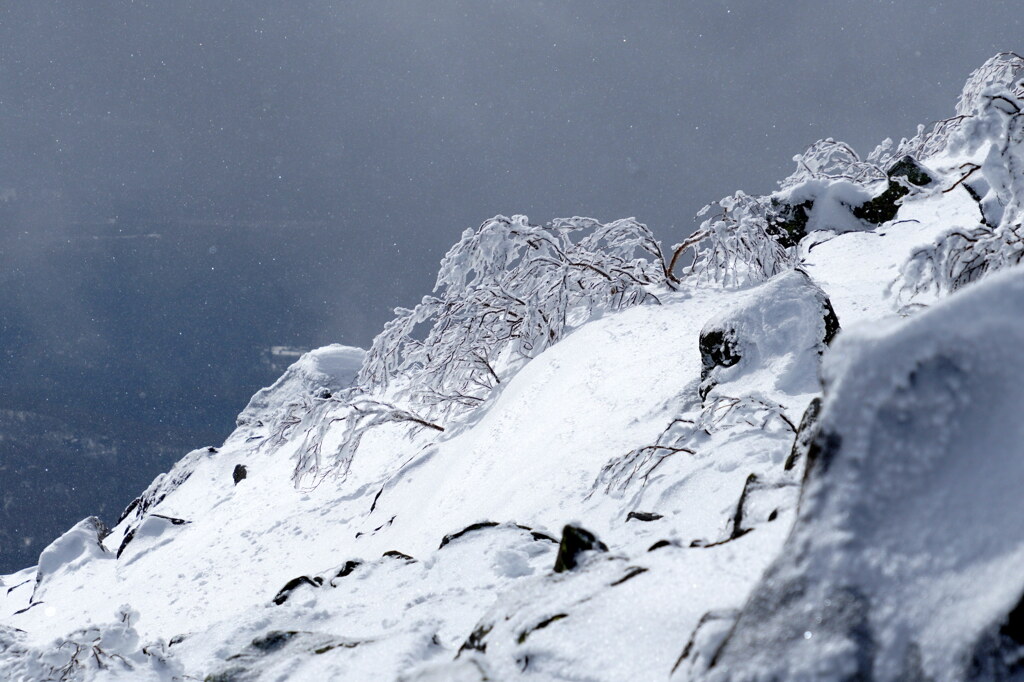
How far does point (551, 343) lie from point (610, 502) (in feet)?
14.7

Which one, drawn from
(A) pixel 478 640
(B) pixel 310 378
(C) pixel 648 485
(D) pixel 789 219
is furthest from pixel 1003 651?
(B) pixel 310 378

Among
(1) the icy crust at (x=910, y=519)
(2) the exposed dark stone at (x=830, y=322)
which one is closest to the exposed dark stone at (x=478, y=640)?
(1) the icy crust at (x=910, y=519)

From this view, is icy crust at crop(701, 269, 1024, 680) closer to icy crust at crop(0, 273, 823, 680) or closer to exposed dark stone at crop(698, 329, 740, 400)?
icy crust at crop(0, 273, 823, 680)

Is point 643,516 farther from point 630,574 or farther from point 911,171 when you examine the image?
point 911,171

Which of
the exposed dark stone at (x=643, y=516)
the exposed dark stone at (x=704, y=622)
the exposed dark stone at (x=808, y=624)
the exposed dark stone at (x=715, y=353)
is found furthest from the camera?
the exposed dark stone at (x=715, y=353)

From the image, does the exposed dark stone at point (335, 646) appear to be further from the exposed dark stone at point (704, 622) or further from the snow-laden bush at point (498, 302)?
the snow-laden bush at point (498, 302)

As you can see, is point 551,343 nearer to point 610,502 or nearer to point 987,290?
point 610,502

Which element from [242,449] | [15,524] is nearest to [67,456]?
[15,524]

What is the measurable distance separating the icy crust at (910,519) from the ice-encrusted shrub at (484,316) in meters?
6.91

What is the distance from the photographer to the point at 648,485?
13.3 ft

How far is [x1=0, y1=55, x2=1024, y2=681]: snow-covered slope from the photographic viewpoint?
1342mm

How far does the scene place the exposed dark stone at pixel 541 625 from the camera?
2061mm

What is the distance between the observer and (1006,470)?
4.31 ft

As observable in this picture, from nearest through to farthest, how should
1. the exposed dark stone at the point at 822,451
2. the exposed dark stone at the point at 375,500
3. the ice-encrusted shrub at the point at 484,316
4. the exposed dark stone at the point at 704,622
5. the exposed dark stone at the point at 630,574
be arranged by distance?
the exposed dark stone at the point at 822,451 < the exposed dark stone at the point at 704,622 < the exposed dark stone at the point at 630,574 < the exposed dark stone at the point at 375,500 < the ice-encrusted shrub at the point at 484,316
